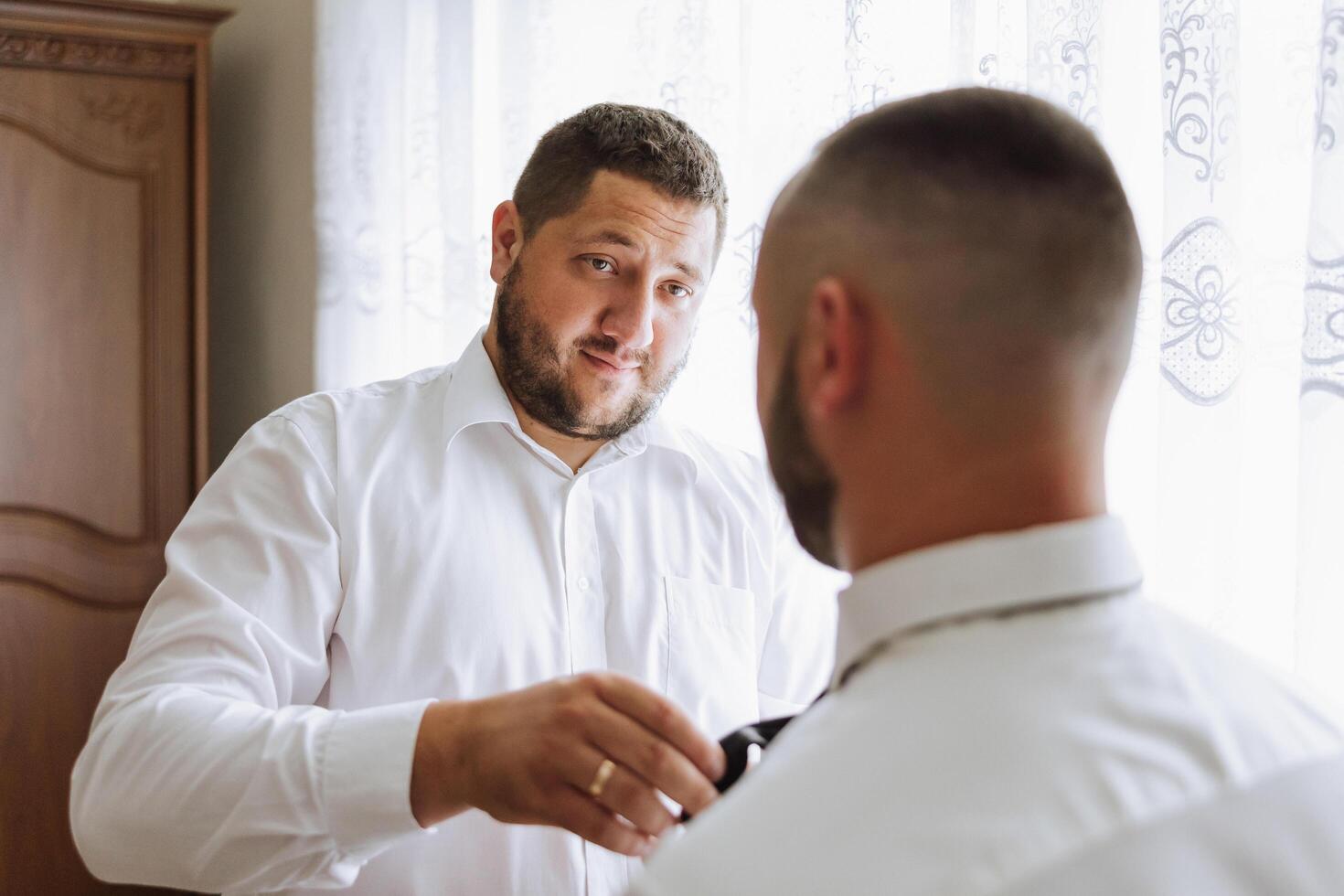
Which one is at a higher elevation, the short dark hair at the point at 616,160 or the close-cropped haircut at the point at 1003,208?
the short dark hair at the point at 616,160

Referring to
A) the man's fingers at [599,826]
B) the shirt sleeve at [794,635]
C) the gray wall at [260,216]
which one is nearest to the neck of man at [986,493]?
the man's fingers at [599,826]

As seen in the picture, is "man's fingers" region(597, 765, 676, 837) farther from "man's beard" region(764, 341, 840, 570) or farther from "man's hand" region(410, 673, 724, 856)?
"man's beard" region(764, 341, 840, 570)

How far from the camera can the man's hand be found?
98 cm

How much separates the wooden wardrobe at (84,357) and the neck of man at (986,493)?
2.67 metres

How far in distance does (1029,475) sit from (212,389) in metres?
3.29

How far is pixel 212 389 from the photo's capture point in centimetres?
365

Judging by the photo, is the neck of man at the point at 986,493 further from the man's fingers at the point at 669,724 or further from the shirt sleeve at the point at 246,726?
the shirt sleeve at the point at 246,726

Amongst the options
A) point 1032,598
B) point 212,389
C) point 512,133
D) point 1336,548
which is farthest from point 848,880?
point 212,389

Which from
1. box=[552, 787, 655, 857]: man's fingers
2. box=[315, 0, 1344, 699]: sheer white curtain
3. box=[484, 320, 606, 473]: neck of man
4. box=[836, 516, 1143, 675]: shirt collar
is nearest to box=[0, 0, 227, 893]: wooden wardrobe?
box=[315, 0, 1344, 699]: sheer white curtain

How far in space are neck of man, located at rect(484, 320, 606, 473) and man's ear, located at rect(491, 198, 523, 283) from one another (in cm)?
12

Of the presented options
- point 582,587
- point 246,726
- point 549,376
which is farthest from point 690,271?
point 246,726

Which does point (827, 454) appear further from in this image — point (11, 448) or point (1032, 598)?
point (11, 448)

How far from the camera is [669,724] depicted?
38.8 inches

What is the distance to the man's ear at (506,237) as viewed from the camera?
1.84 m
